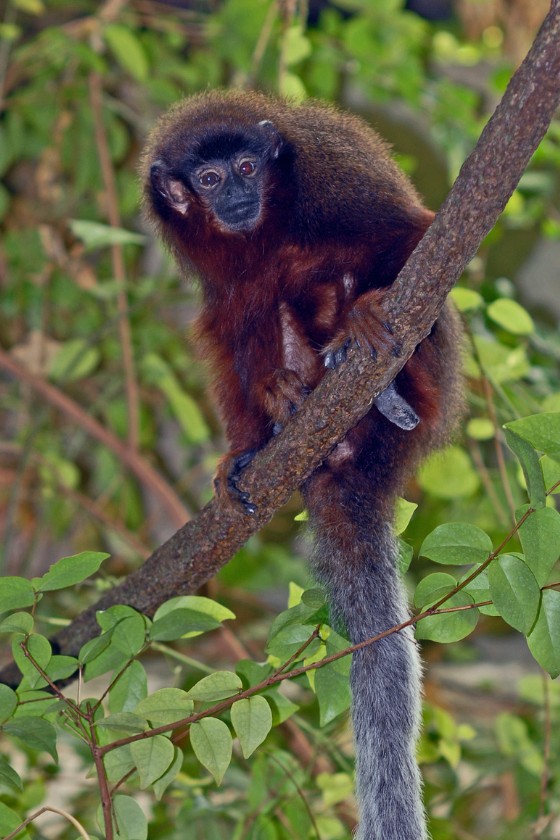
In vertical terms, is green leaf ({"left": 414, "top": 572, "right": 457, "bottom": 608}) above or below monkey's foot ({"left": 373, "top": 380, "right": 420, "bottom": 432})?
above

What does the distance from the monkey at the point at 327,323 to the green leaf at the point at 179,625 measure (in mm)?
303

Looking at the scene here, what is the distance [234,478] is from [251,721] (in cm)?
60

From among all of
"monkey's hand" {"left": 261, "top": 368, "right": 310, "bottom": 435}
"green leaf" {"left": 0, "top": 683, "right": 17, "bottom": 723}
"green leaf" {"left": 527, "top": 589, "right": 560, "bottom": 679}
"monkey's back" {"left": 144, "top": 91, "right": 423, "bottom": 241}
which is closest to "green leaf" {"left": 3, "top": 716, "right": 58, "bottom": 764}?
"green leaf" {"left": 0, "top": 683, "right": 17, "bottom": 723}

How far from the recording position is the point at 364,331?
1.41 metres

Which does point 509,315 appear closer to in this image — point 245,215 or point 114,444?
point 245,215

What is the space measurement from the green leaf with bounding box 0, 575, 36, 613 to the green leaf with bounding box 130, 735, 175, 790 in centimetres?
24

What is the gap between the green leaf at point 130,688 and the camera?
1.30m

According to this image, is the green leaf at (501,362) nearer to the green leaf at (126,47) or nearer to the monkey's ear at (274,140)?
the monkey's ear at (274,140)

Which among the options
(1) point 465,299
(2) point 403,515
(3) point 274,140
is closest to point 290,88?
(3) point 274,140

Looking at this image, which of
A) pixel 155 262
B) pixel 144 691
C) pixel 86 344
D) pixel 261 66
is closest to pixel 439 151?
pixel 155 262

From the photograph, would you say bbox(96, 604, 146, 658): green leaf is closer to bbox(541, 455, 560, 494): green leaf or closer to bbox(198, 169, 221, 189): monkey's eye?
bbox(541, 455, 560, 494): green leaf

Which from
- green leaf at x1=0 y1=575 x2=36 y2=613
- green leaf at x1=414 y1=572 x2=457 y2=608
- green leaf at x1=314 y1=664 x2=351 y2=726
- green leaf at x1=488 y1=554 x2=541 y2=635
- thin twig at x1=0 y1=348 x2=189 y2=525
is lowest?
thin twig at x1=0 y1=348 x2=189 y2=525

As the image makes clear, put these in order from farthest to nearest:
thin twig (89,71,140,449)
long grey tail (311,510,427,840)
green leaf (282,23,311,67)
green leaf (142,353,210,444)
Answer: green leaf (142,353,210,444)
thin twig (89,71,140,449)
green leaf (282,23,311,67)
long grey tail (311,510,427,840)

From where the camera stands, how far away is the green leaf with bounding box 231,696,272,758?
1.17 meters
